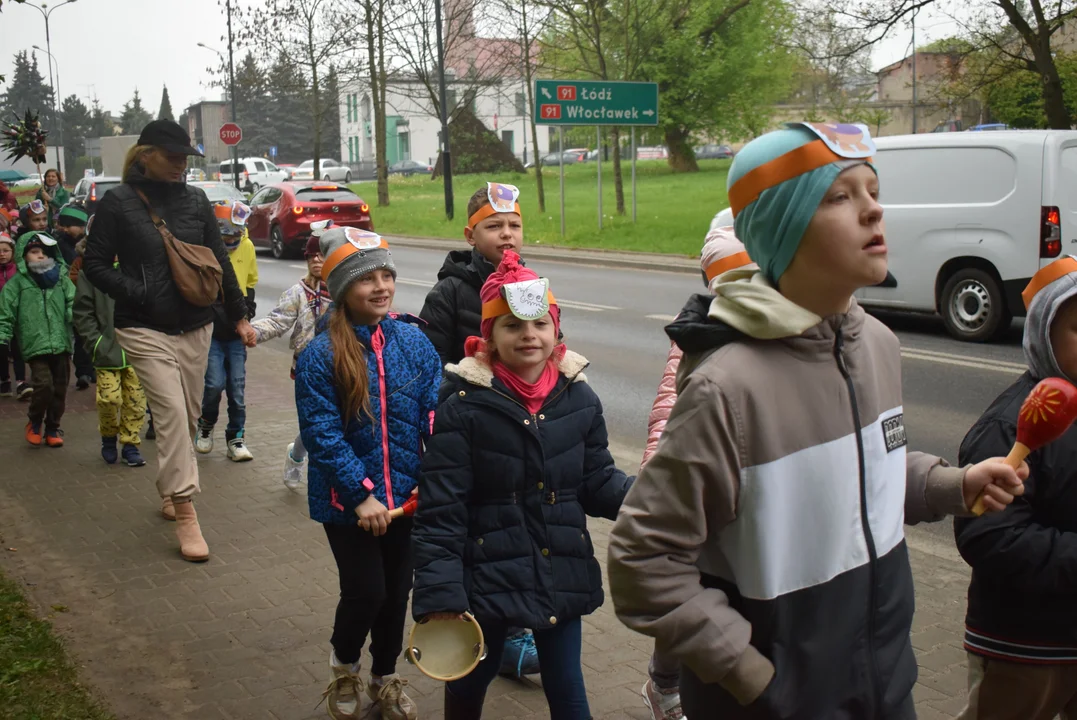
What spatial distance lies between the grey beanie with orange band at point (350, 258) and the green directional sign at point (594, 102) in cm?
2101

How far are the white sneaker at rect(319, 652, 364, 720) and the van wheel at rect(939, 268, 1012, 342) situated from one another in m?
9.89

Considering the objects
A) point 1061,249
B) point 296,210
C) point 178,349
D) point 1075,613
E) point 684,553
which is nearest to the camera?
point 684,553

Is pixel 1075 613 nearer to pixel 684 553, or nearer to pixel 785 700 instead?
pixel 785 700

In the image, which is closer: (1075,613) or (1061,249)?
(1075,613)

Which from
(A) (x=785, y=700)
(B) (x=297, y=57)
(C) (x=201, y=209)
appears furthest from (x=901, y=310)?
(B) (x=297, y=57)

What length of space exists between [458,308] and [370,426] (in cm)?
88

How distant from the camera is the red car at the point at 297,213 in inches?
1031

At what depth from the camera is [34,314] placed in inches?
361

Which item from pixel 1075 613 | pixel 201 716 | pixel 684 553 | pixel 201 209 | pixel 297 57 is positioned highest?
pixel 297 57

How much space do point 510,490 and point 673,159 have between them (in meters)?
51.2

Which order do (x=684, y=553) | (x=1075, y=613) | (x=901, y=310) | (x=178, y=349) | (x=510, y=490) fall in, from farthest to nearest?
(x=901, y=310) → (x=178, y=349) → (x=510, y=490) → (x=1075, y=613) → (x=684, y=553)

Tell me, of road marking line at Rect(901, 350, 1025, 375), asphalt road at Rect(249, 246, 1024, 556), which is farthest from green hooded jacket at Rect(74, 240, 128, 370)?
road marking line at Rect(901, 350, 1025, 375)

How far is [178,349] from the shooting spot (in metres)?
6.17

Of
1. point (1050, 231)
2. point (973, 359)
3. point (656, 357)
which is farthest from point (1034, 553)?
point (1050, 231)
